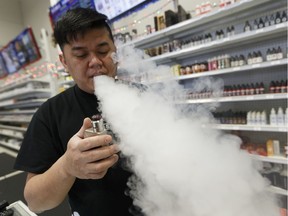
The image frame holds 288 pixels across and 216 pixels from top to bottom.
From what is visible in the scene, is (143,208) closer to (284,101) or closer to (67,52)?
(67,52)

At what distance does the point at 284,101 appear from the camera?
83.2 inches

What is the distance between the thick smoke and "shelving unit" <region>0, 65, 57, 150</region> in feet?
12.5

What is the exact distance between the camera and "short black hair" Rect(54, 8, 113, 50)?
83cm

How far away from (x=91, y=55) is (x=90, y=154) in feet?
1.38

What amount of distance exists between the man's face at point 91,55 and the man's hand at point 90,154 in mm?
325

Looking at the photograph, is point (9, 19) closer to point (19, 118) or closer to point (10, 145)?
point (19, 118)

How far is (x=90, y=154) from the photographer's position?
0.56 meters

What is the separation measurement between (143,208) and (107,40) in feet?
2.06

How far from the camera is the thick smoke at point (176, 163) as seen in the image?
59 centimetres

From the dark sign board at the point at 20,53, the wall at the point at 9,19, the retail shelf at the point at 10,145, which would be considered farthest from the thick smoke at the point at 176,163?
the wall at the point at 9,19

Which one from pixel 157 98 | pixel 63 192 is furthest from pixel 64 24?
pixel 63 192

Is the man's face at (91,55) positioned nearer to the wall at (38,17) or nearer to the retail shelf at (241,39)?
the retail shelf at (241,39)

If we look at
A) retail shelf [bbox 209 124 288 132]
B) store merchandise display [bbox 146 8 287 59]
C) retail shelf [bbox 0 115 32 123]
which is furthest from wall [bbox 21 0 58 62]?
retail shelf [bbox 209 124 288 132]

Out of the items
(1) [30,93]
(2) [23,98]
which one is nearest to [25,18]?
(2) [23,98]
